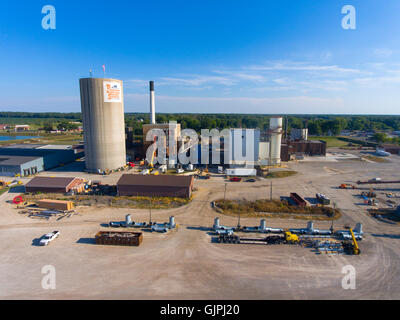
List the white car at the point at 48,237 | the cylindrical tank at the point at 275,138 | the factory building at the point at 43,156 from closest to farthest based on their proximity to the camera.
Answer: the white car at the point at 48,237
the factory building at the point at 43,156
the cylindrical tank at the point at 275,138

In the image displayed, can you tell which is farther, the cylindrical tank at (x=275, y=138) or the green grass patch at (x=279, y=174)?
the cylindrical tank at (x=275, y=138)

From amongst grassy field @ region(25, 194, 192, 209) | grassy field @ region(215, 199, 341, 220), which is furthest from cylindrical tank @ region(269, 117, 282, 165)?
grassy field @ region(25, 194, 192, 209)

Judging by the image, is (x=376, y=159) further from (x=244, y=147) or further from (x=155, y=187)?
(x=155, y=187)

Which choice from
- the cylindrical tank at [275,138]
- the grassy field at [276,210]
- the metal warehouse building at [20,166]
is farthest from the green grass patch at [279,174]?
the metal warehouse building at [20,166]

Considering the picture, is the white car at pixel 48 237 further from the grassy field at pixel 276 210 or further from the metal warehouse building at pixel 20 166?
the metal warehouse building at pixel 20 166

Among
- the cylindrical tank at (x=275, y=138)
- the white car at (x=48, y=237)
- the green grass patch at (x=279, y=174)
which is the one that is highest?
the cylindrical tank at (x=275, y=138)
